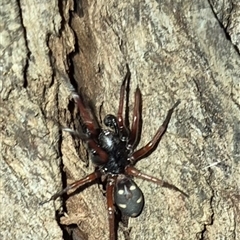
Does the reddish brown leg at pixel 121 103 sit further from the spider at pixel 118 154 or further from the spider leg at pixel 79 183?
the spider leg at pixel 79 183

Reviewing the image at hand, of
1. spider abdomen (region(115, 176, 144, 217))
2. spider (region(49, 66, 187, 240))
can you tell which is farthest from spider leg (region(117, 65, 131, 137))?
spider abdomen (region(115, 176, 144, 217))

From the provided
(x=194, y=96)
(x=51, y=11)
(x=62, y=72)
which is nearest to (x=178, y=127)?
(x=194, y=96)

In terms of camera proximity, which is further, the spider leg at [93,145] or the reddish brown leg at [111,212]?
the reddish brown leg at [111,212]

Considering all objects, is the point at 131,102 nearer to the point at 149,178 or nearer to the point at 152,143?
the point at 152,143

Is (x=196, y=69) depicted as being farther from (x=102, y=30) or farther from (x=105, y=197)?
(x=105, y=197)

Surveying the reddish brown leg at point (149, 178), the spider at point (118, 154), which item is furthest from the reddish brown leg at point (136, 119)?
the reddish brown leg at point (149, 178)

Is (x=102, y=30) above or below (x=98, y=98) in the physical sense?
above

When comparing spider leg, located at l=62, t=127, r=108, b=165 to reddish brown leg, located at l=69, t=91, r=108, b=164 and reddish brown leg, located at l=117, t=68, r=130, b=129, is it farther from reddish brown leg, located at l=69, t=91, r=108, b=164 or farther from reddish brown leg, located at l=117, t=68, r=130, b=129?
reddish brown leg, located at l=117, t=68, r=130, b=129

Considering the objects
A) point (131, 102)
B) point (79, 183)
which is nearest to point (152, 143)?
point (131, 102)
